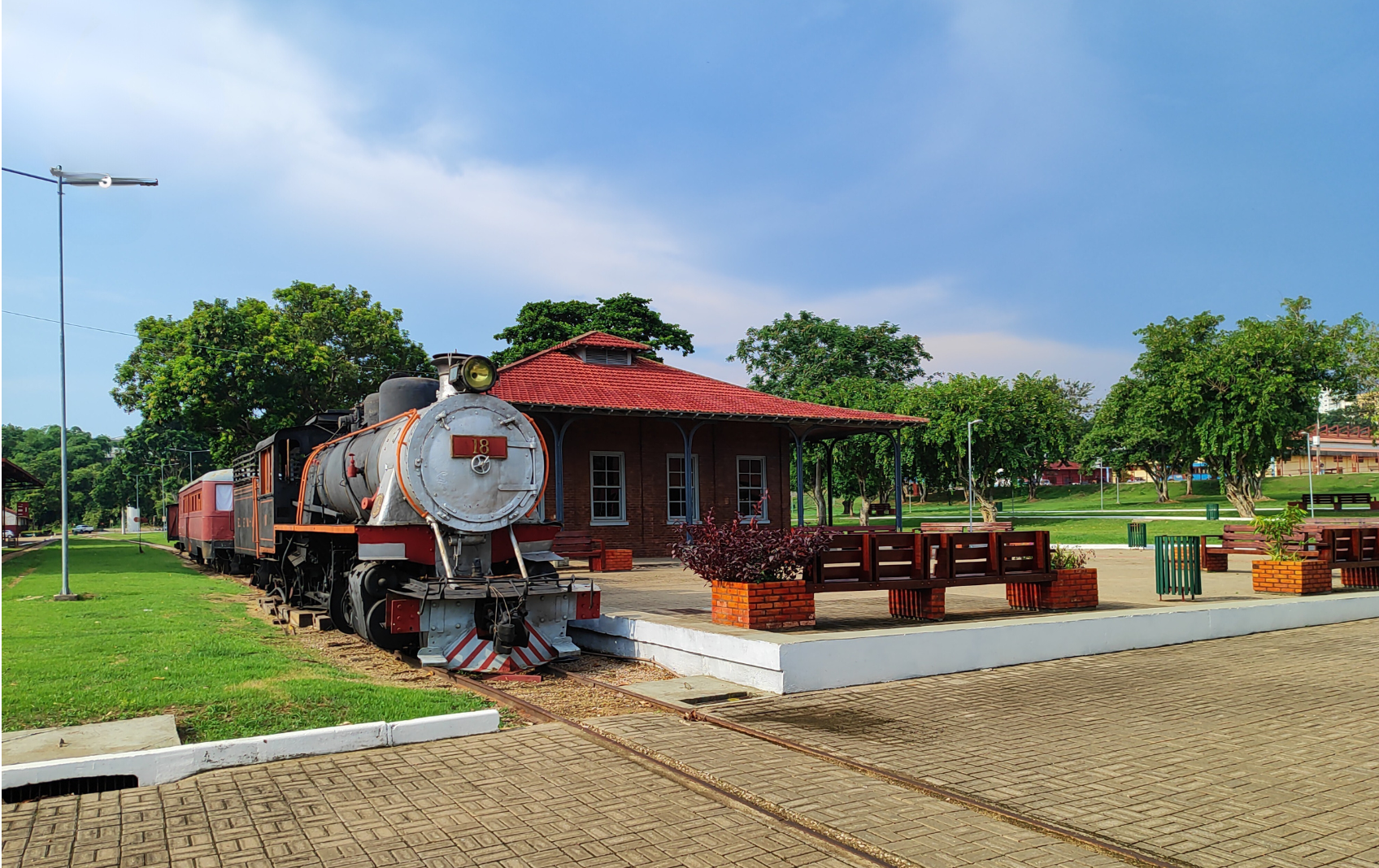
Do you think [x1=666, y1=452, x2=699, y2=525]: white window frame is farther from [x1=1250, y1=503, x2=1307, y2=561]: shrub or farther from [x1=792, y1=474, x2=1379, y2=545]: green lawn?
[x1=1250, y1=503, x2=1307, y2=561]: shrub

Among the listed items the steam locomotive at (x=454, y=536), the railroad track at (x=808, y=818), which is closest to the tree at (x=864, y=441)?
the steam locomotive at (x=454, y=536)

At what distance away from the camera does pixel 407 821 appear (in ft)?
15.4

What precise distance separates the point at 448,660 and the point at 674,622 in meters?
2.29

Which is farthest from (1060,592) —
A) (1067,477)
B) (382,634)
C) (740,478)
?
(1067,477)

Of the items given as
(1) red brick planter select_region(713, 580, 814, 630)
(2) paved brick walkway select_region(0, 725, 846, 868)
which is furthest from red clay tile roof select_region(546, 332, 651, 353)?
(2) paved brick walkway select_region(0, 725, 846, 868)

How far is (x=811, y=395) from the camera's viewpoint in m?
44.7

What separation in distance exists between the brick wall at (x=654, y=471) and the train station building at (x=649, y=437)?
0.03 meters

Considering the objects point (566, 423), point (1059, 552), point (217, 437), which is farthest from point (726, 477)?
point (217, 437)

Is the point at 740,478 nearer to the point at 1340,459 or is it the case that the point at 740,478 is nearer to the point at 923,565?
the point at 923,565

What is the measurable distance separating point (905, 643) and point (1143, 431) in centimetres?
3429

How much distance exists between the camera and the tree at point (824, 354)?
5506cm

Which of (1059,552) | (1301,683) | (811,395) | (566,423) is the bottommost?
(1301,683)

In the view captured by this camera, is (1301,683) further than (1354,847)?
Yes

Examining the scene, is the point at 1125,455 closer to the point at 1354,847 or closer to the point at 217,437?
the point at 217,437
